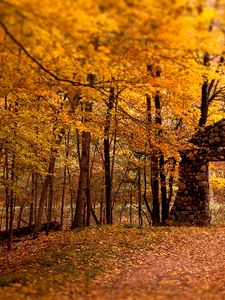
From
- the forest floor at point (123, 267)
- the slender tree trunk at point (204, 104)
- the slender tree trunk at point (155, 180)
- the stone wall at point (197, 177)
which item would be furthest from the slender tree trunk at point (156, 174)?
the forest floor at point (123, 267)

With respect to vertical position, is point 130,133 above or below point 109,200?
above

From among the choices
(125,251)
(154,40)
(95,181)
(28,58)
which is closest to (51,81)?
(28,58)

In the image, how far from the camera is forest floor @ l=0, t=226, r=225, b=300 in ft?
19.6

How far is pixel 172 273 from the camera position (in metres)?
7.67

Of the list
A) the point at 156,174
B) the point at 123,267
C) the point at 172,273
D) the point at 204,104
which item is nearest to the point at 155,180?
the point at 156,174

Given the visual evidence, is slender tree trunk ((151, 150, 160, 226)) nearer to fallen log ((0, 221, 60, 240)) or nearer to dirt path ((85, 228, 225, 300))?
dirt path ((85, 228, 225, 300))

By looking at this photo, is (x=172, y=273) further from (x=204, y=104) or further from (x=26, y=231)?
(x=26, y=231)

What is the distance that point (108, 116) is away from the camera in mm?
13070

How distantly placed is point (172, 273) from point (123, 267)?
1.12 m

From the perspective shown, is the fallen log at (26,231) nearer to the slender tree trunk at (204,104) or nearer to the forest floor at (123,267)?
the forest floor at (123,267)

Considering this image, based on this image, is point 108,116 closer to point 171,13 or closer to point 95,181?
point 171,13

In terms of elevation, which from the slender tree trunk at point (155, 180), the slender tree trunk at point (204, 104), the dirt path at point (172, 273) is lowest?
the dirt path at point (172, 273)

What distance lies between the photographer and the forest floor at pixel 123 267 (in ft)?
19.6

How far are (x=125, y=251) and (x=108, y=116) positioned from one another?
519 centimetres
